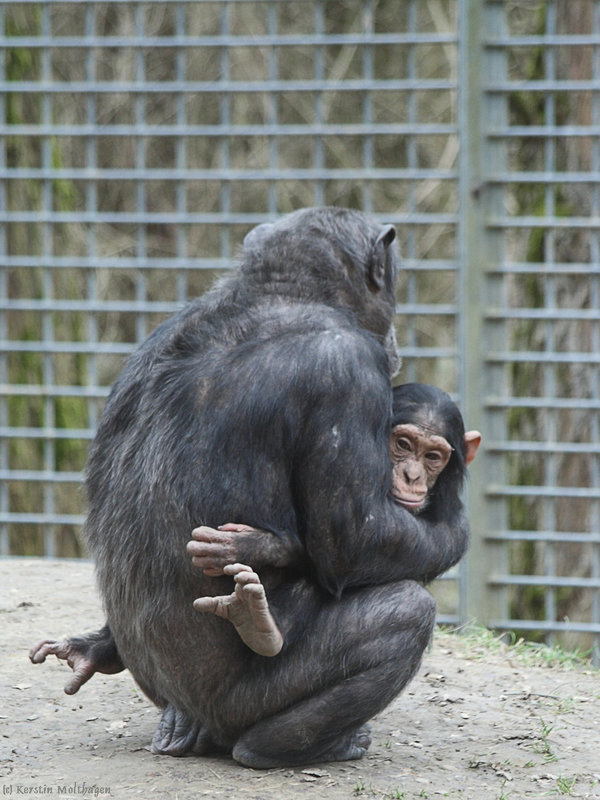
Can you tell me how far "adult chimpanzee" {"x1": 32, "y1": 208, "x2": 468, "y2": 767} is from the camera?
3.52 meters

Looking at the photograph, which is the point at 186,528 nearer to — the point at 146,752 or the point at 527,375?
the point at 146,752

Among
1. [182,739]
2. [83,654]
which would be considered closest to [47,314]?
[83,654]

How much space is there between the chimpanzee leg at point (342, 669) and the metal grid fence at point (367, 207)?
9.64 feet

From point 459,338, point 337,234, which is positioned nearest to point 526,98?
point 459,338

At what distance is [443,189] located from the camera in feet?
39.5

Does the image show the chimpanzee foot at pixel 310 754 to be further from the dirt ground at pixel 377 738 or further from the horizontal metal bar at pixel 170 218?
the horizontal metal bar at pixel 170 218

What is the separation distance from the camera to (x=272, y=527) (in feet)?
11.5

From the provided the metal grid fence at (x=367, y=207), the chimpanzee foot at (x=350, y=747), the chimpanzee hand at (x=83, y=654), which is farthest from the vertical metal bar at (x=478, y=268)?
the chimpanzee hand at (x=83, y=654)

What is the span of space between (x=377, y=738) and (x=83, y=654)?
101cm

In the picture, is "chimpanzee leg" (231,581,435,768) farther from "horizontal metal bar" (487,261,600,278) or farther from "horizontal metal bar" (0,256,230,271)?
"horizontal metal bar" (0,256,230,271)

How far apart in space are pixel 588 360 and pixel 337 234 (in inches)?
112

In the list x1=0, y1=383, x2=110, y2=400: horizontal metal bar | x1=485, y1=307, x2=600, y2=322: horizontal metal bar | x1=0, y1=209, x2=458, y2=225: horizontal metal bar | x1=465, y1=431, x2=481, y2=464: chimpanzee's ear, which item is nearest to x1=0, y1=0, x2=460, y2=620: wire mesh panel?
x1=0, y1=383, x2=110, y2=400: horizontal metal bar

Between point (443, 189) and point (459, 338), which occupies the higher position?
point (443, 189)

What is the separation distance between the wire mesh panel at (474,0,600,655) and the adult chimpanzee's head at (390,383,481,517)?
2514 millimetres
